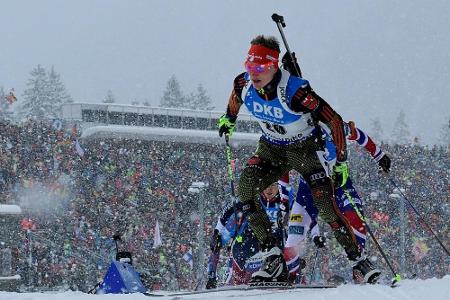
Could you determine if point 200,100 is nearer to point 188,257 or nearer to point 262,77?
point 188,257

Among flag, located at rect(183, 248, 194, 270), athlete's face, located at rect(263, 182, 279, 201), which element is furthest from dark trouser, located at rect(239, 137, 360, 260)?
flag, located at rect(183, 248, 194, 270)

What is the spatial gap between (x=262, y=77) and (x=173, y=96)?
51.6 meters

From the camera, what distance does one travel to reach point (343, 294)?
3877mm

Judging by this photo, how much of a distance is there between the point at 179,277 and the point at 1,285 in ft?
24.7

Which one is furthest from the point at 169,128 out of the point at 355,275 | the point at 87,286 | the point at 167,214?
the point at 355,275

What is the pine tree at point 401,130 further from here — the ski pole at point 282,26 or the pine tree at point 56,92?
the ski pole at point 282,26

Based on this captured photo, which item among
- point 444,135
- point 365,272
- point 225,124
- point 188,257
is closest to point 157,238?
point 188,257

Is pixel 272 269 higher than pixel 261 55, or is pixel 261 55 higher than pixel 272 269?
pixel 261 55

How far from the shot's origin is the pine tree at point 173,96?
184ft

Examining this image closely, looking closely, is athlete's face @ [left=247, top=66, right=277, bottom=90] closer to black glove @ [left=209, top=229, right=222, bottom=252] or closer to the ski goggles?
the ski goggles

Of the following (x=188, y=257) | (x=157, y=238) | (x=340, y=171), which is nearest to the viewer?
(x=340, y=171)

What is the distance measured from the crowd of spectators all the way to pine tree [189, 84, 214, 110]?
32509mm

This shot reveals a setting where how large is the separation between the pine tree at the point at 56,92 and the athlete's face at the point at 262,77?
47.8 meters

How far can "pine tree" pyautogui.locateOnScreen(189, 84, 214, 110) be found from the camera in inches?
2281
